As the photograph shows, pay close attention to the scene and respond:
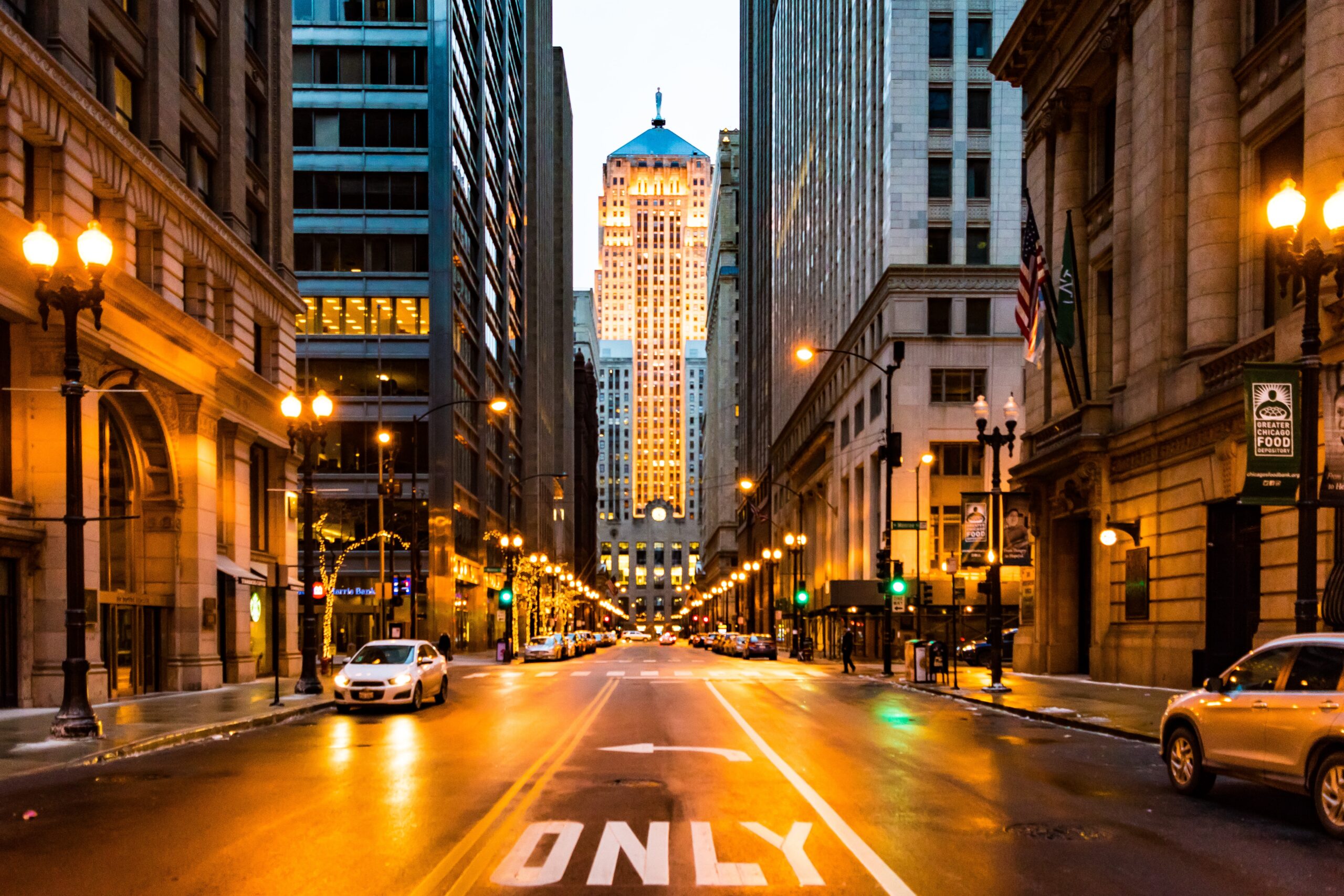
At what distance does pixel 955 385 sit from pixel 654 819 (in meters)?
53.1

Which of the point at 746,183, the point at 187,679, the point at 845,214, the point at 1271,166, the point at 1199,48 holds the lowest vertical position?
the point at 187,679

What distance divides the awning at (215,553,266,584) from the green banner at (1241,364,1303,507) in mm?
27129

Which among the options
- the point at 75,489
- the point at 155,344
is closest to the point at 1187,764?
the point at 75,489

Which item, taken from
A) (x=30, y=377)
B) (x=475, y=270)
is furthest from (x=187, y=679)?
(x=475, y=270)

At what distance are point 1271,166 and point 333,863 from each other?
86.5 feet

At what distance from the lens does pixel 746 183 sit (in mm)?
153750

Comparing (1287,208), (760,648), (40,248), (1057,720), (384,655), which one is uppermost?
(1287,208)

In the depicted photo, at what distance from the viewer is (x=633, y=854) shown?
9562 millimetres

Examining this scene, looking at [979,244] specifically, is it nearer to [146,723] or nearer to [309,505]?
[309,505]

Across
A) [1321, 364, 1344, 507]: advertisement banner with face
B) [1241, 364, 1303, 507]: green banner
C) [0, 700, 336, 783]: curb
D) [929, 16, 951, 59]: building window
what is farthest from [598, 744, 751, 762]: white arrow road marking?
[929, 16, 951, 59]: building window

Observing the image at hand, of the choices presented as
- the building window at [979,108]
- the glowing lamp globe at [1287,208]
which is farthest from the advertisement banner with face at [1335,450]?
the building window at [979,108]

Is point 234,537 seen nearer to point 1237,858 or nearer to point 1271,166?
point 1271,166

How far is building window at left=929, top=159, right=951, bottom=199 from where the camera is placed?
203ft

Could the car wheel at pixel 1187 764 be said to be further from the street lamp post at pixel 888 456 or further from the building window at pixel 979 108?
the building window at pixel 979 108
